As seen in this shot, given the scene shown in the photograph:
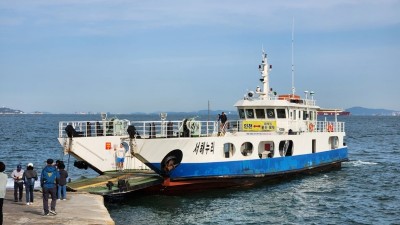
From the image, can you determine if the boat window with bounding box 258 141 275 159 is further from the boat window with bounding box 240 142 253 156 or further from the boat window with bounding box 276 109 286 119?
the boat window with bounding box 276 109 286 119

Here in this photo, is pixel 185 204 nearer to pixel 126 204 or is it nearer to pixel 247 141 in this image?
pixel 126 204

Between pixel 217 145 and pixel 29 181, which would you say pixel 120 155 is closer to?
pixel 217 145

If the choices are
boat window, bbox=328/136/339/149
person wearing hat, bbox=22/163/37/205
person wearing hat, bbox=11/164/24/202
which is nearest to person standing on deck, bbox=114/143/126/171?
person wearing hat, bbox=11/164/24/202

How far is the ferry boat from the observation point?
2611 centimetres

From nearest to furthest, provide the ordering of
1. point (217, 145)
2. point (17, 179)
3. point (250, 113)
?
point (17, 179) → point (217, 145) → point (250, 113)

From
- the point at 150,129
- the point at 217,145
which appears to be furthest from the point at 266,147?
the point at 150,129

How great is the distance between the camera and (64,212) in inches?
689

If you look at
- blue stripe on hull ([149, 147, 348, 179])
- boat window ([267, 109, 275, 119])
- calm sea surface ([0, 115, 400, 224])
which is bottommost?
calm sea surface ([0, 115, 400, 224])

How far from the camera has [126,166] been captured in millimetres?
29438

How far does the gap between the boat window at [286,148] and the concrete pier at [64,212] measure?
14.0 m

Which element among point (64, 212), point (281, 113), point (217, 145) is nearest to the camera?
point (64, 212)

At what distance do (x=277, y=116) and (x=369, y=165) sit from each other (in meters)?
14.6

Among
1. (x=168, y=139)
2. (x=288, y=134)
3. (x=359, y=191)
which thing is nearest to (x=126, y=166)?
(x=168, y=139)

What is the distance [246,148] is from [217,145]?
13.4 ft
